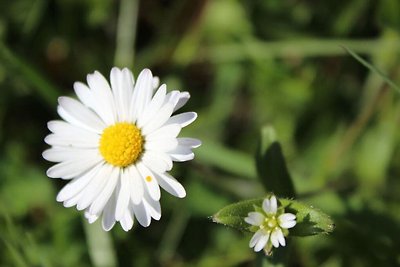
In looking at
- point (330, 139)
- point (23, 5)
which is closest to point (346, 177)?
point (330, 139)

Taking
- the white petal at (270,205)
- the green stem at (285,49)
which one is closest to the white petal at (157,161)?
the white petal at (270,205)

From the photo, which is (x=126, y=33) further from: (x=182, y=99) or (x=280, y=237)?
(x=280, y=237)

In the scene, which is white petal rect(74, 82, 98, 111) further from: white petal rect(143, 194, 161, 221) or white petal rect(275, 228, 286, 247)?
white petal rect(275, 228, 286, 247)

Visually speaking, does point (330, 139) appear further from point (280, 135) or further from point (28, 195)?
point (28, 195)

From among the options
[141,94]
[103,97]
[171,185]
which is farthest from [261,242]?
[103,97]

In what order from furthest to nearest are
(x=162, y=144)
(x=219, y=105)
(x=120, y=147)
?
1. (x=219, y=105)
2. (x=120, y=147)
3. (x=162, y=144)
